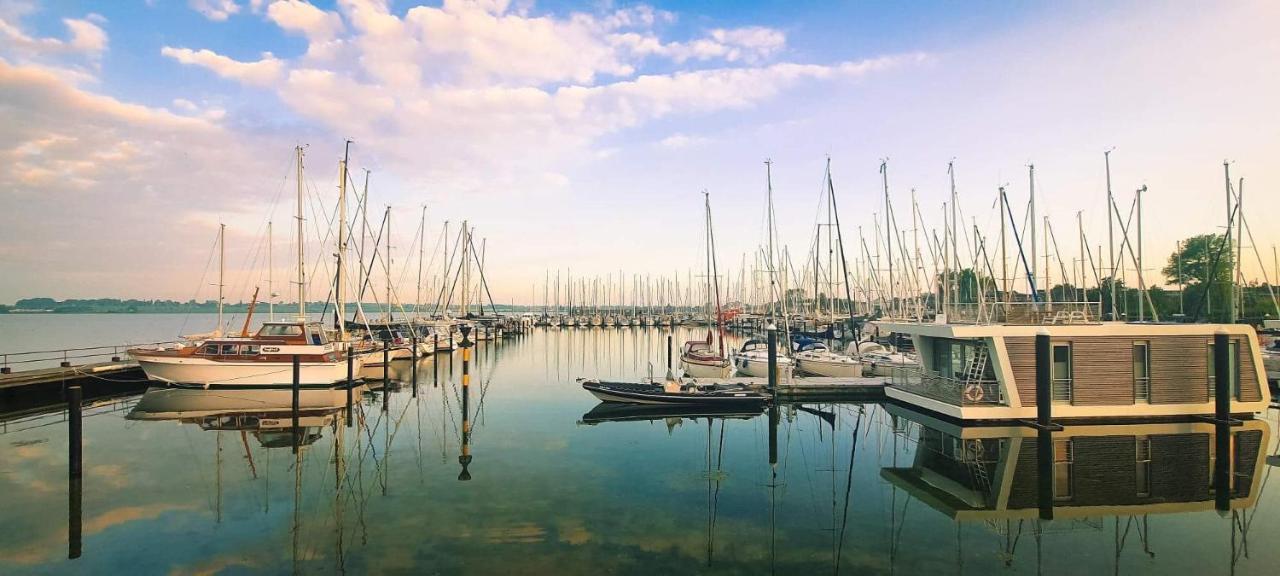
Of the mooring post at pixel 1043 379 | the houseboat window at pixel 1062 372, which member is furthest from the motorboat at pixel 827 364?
the mooring post at pixel 1043 379

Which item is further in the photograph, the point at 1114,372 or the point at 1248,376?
the point at 1248,376

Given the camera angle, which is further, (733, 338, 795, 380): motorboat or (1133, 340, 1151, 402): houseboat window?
(733, 338, 795, 380): motorboat

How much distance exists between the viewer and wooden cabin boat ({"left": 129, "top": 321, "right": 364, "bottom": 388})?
29656mm

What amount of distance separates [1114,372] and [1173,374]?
1841 millimetres

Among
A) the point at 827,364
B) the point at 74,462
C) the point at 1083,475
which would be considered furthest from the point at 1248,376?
the point at 74,462

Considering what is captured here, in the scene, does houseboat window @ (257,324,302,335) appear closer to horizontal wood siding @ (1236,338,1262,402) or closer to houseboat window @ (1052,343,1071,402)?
houseboat window @ (1052,343,1071,402)

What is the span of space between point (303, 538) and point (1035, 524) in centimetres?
1380

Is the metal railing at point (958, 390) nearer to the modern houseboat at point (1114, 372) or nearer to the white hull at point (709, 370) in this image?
the modern houseboat at point (1114, 372)

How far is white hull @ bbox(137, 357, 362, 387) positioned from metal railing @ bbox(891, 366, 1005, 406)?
1033 inches

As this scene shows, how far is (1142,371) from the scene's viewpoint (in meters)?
20.2

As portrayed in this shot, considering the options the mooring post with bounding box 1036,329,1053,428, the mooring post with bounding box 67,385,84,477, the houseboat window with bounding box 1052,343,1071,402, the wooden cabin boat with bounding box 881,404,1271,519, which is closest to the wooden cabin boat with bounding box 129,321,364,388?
the mooring post with bounding box 67,385,84,477

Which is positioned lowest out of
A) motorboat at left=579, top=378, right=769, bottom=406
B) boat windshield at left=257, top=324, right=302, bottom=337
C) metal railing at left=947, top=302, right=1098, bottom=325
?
motorboat at left=579, top=378, right=769, bottom=406

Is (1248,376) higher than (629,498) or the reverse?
higher

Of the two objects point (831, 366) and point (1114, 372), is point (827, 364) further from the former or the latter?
point (1114, 372)
